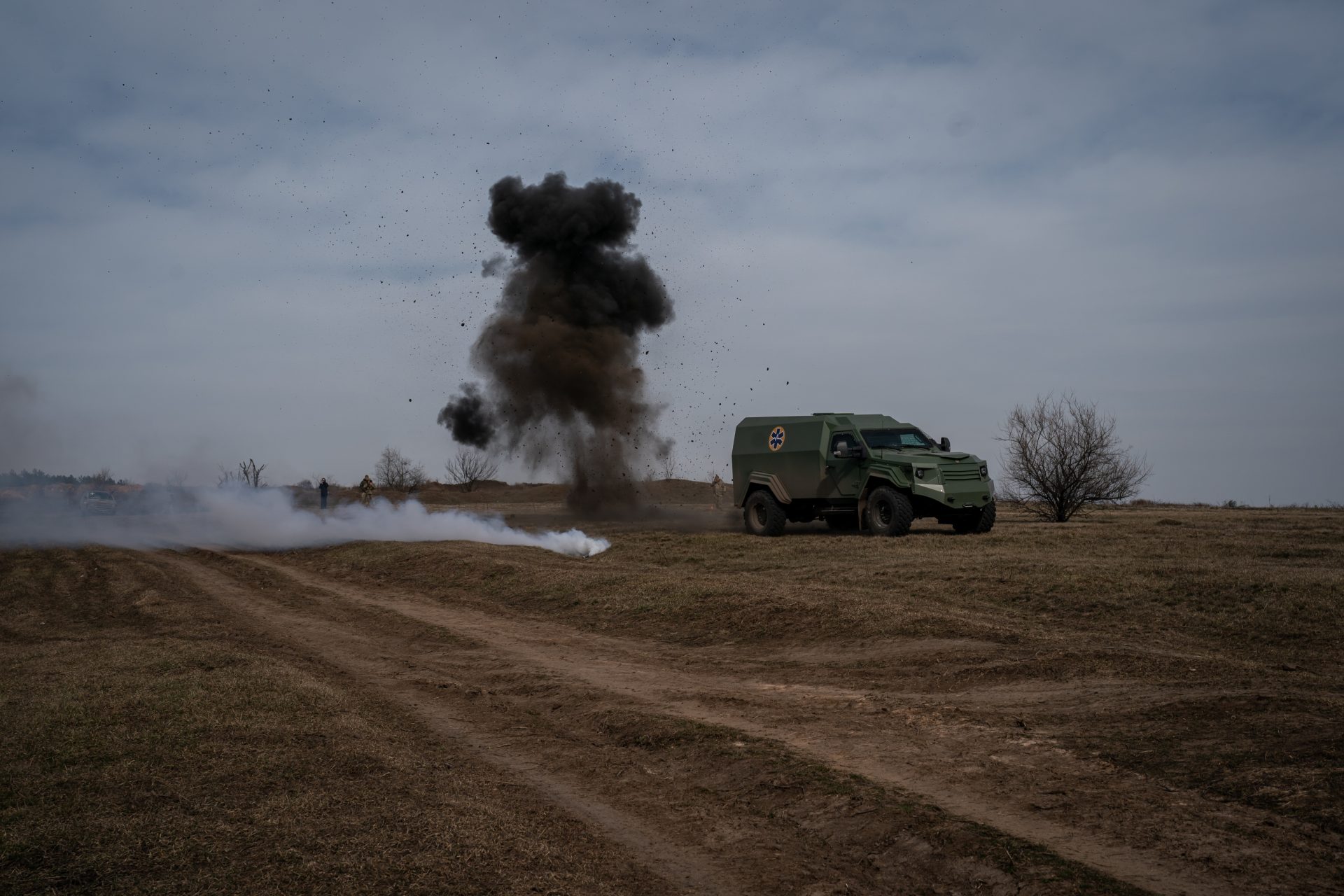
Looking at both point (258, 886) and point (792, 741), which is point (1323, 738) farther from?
point (258, 886)

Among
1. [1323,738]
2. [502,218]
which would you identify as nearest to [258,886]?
[1323,738]

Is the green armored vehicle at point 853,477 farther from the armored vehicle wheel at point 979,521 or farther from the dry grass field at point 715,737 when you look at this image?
the dry grass field at point 715,737

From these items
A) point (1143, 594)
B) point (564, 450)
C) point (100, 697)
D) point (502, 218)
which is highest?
point (502, 218)

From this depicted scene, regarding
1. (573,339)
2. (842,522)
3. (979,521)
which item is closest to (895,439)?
(979,521)

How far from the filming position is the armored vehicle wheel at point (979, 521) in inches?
835

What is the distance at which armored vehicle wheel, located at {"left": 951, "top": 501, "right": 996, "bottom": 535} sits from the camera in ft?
69.6

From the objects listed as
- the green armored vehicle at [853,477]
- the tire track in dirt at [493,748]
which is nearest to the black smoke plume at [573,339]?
the green armored vehicle at [853,477]

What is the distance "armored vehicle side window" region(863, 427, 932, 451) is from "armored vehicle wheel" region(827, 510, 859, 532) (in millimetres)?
1879

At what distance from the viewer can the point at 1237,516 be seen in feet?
84.4

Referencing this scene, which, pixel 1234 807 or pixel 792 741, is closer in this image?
pixel 1234 807

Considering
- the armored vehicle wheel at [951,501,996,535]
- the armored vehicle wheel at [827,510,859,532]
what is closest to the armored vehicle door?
the armored vehicle wheel at [827,510,859,532]

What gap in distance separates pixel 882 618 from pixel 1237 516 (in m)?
18.9

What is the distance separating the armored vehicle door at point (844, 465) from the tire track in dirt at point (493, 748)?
11.6 metres

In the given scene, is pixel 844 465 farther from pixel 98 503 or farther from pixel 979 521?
pixel 98 503
